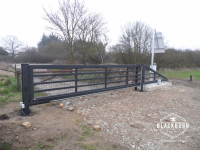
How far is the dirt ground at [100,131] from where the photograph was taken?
231cm

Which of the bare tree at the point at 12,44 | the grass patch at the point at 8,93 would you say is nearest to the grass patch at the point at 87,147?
the grass patch at the point at 8,93

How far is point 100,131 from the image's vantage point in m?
2.86

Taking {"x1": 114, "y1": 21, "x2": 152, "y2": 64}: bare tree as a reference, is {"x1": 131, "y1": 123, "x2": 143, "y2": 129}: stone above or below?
below

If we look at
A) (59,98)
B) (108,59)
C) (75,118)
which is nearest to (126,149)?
(75,118)

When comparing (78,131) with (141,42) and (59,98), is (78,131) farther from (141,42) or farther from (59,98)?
(141,42)

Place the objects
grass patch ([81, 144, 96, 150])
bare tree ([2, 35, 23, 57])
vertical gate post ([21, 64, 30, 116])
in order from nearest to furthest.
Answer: grass patch ([81, 144, 96, 150]) → vertical gate post ([21, 64, 30, 116]) → bare tree ([2, 35, 23, 57])

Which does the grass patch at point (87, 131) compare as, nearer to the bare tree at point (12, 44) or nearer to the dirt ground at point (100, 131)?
the dirt ground at point (100, 131)

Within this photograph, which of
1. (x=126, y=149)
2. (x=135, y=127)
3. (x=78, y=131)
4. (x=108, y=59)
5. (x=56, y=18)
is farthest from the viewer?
(x=108, y=59)

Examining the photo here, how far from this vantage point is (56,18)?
12.3 metres

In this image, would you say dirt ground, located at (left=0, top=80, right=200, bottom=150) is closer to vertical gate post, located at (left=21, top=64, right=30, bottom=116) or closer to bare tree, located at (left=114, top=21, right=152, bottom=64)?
vertical gate post, located at (left=21, top=64, right=30, bottom=116)

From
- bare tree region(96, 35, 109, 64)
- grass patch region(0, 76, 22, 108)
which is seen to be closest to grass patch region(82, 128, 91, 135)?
grass patch region(0, 76, 22, 108)

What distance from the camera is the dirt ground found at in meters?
2.31

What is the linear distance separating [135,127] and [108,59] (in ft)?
44.4

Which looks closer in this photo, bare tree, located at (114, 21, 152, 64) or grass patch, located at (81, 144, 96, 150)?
grass patch, located at (81, 144, 96, 150)
